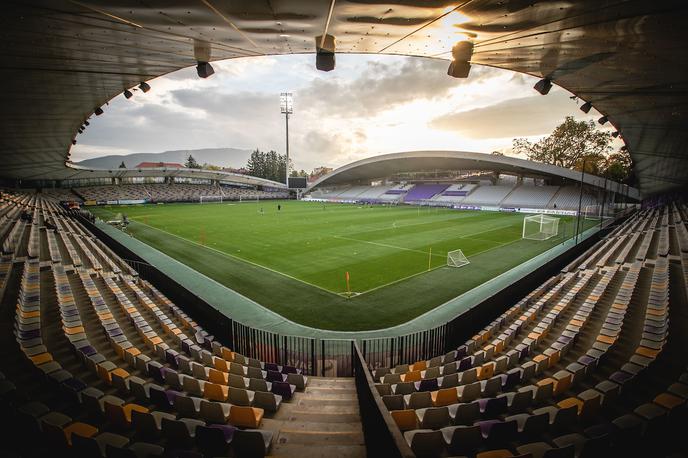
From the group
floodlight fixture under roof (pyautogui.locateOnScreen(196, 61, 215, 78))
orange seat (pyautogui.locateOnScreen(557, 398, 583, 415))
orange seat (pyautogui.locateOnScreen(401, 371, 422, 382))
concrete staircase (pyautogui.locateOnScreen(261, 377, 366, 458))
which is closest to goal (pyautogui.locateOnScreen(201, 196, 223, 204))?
floodlight fixture under roof (pyautogui.locateOnScreen(196, 61, 215, 78))

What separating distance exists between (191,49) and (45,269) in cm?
1165

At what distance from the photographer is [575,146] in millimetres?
63750

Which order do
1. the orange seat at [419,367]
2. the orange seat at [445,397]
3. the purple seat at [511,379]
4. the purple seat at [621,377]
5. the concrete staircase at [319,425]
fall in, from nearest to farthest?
1. the concrete staircase at [319,425]
2. the purple seat at [621,377]
3. the orange seat at [445,397]
4. the purple seat at [511,379]
5. the orange seat at [419,367]

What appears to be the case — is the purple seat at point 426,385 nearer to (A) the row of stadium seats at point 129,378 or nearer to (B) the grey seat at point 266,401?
(A) the row of stadium seats at point 129,378

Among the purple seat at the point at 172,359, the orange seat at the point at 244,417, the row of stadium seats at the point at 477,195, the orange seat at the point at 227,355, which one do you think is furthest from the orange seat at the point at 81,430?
the row of stadium seats at the point at 477,195

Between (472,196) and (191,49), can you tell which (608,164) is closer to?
(472,196)

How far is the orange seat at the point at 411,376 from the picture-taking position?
642 cm

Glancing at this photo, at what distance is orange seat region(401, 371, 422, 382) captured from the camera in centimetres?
642

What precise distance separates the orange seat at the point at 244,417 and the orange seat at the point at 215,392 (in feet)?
2.22

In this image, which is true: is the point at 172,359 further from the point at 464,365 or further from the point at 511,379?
the point at 511,379

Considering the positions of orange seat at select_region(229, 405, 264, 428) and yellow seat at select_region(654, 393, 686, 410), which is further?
orange seat at select_region(229, 405, 264, 428)

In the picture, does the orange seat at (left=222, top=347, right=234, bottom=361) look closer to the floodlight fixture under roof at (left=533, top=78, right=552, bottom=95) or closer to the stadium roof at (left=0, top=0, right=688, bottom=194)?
the stadium roof at (left=0, top=0, right=688, bottom=194)

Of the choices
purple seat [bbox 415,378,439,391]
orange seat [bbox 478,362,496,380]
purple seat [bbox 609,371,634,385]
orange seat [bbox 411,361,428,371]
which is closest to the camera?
purple seat [bbox 609,371,634,385]

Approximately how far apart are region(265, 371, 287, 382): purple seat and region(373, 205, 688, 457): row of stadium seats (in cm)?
200
